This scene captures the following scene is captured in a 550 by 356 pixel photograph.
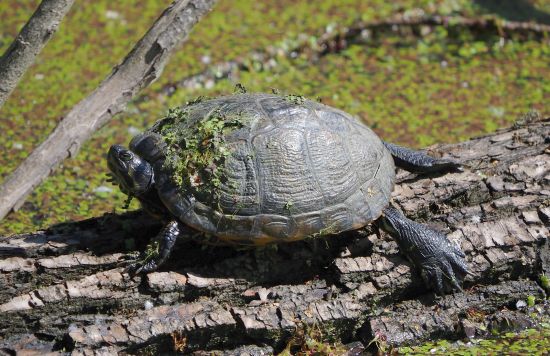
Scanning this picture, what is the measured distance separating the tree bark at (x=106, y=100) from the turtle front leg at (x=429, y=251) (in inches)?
72.2

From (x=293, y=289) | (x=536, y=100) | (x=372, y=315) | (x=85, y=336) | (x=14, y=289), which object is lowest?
(x=536, y=100)

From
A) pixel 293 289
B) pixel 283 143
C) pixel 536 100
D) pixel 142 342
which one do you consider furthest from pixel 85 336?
pixel 536 100

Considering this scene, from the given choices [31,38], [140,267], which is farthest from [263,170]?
[31,38]

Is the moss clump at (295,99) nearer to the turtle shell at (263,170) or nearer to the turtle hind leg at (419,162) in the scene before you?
the turtle shell at (263,170)

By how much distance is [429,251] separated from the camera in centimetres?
468

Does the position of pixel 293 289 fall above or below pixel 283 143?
below

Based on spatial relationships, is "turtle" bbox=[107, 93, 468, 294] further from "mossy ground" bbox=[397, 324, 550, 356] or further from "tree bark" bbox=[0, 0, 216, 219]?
"mossy ground" bbox=[397, 324, 550, 356]

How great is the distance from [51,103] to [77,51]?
1131 mm

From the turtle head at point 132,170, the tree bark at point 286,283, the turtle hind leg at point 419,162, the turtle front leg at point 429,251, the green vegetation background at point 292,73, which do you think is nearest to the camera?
the tree bark at point 286,283

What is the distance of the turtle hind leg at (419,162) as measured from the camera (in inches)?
205

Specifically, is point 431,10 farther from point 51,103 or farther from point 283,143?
point 283,143

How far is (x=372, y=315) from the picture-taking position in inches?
185

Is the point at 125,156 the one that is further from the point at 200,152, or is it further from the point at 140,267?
the point at 140,267

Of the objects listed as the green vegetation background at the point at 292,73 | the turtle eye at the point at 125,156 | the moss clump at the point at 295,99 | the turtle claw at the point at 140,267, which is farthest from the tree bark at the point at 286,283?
the green vegetation background at the point at 292,73
